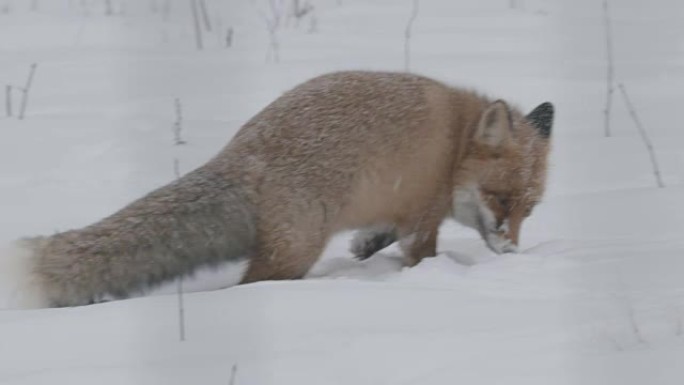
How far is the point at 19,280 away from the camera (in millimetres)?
4562

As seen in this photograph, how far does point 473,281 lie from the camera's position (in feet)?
15.8

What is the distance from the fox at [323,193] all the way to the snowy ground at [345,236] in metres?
0.17

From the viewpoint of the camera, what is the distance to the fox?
4.76 m

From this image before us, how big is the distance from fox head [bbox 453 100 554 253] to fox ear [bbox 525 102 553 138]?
0.57 ft

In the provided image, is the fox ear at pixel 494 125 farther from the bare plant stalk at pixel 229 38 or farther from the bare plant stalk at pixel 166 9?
the bare plant stalk at pixel 166 9

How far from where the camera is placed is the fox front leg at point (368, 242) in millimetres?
5945

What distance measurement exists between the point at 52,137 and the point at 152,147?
633mm

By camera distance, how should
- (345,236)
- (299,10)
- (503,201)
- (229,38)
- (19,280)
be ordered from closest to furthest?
1. (19,280)
2. (503,201)
3. (345,236)
4. (229,38)
5. (299,10)

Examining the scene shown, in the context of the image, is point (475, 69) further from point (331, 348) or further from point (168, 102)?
point (331, 348)

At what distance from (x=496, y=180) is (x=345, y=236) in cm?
92

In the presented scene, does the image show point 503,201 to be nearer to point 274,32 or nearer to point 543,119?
point 543,119

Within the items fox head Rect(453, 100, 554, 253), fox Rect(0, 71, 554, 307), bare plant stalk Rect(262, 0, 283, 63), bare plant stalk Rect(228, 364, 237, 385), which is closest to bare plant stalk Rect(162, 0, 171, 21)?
bare plant stalk Rect(262, 0, 283, 63)

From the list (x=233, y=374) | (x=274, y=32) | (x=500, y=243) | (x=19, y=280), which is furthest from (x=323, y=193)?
(x=274, y=32)

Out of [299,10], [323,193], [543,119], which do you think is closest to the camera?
[323,193]
